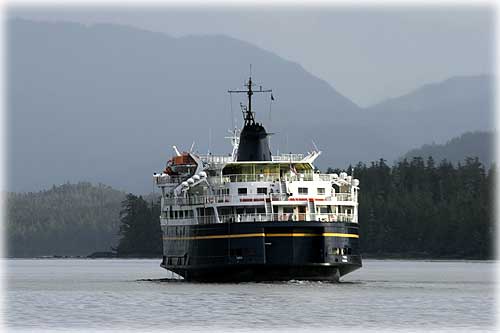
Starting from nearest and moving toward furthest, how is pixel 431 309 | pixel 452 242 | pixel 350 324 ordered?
pixel 350 324 → pixel 431 309 → pixel 452 242

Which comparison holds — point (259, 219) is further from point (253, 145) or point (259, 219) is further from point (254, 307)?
point (254, 307)

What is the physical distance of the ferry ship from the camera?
91375 mm

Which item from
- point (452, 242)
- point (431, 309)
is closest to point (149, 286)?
point (431, 309)

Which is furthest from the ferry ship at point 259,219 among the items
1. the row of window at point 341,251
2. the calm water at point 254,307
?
the calm water at point 254,307

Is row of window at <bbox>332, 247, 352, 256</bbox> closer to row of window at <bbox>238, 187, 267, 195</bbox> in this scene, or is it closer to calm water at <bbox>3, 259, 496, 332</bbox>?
calm water at <bbox>3, 259, 496, 332</bbox>

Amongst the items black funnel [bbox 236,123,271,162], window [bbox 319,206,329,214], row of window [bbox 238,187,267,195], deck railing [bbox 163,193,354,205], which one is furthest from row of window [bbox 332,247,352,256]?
black funnel [bbox 236,123,271,162]

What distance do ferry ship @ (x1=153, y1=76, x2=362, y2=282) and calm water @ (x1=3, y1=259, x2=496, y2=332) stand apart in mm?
1313

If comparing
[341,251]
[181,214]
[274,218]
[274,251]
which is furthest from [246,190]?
[181,214]

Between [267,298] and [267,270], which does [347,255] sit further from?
[267,298]

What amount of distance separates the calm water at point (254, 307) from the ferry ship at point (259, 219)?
51.7 inches

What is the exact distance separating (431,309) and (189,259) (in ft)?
78.5

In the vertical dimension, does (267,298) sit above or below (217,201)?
below

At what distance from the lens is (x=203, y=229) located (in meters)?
94.9

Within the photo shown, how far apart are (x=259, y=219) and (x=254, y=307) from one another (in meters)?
16.5
